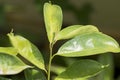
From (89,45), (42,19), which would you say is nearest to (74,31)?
(89,45)

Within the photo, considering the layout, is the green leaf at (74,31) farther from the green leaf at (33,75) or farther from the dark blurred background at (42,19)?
the dark blurred background at (42,19)

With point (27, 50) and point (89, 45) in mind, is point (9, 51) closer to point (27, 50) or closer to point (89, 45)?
point (27, 50)

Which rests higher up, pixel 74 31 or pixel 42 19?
pixel 74 31

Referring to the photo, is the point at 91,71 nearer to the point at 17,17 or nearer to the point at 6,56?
the point at 6,56

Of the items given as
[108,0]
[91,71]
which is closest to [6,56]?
[91,71]

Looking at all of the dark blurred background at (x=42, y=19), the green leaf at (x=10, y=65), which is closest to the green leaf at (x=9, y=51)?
the green leaf at (x=10, y=65)

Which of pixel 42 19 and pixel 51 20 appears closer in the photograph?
pixel 51 20
